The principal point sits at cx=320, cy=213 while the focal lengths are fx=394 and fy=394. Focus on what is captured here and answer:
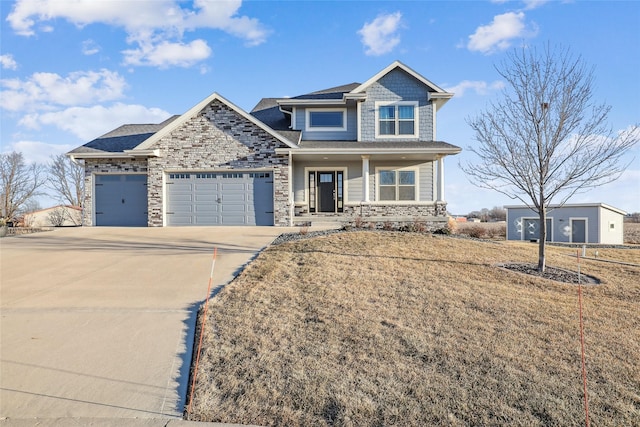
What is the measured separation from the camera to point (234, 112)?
16312 mm

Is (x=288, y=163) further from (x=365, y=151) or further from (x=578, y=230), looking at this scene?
(x=578, y=230)

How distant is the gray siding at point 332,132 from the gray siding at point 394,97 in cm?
56

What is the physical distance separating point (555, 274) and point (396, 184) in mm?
9938

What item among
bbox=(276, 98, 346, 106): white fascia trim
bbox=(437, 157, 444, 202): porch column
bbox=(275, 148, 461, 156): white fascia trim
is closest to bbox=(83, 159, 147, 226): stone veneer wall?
bbox=(275, 148, 461, 156): white fascia trim

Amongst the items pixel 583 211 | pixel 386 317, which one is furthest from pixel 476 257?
pixel 583 211

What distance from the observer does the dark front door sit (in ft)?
61.4

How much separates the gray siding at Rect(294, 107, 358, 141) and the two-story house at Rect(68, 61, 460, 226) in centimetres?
5

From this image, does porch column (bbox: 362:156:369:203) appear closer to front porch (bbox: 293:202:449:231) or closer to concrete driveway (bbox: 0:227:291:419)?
front porch (bbox: 293:202:449:231)

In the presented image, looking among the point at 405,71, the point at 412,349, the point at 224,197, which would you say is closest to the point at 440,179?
the point at 405,71

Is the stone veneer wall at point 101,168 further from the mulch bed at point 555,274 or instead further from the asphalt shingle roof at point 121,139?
the mulch bed at point 555,274

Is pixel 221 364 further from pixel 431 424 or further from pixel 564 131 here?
pixel 564 131

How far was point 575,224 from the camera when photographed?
23859mm

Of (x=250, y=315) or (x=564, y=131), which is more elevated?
(x=564, y=131)

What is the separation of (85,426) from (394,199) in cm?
1571
